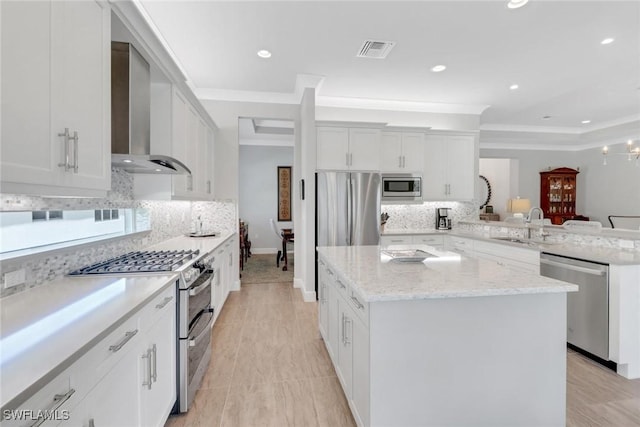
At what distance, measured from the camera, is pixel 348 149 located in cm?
437

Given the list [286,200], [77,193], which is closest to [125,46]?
[77,193]

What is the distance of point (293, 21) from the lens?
9.09ft

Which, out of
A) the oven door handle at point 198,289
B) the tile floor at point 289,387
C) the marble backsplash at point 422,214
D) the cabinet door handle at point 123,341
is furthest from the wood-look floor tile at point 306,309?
the cabinet door handle at point 123,341

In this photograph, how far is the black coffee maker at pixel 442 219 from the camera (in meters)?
5.19

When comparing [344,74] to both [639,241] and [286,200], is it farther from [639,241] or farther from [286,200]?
[286,200]

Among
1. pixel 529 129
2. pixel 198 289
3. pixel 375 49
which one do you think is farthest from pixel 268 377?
pixel 529 129

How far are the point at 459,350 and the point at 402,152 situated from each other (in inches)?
146

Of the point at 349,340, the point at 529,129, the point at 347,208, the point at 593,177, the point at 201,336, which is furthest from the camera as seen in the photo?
the point at 593,177

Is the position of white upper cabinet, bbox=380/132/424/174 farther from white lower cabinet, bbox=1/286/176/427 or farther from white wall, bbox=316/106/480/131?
white lower cabinet, bbox=1/286/176/427

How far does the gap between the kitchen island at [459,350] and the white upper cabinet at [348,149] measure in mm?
2861

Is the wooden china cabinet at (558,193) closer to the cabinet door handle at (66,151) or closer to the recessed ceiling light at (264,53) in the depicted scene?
the recessed ceiling light at (264,53)

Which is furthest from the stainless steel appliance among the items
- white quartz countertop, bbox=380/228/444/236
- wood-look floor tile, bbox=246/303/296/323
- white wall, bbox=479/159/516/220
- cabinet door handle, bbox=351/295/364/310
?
white wall, bbox=479/159/516/220

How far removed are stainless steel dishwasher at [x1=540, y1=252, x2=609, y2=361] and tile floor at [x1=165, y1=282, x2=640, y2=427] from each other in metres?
0.17

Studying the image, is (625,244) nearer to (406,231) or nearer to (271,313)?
(406,231)
